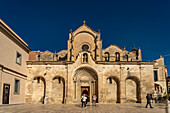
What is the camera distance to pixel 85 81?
2534cm

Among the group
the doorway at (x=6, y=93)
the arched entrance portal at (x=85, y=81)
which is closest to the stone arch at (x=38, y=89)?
the arched entrance portal at (x=85, y=81)

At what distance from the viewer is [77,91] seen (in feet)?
81.8

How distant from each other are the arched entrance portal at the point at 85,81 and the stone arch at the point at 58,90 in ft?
6.44

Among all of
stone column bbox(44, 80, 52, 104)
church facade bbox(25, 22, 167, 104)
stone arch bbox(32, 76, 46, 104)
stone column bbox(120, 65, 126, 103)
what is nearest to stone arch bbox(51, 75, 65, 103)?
church facade bbox(25, 22, 167, 104)

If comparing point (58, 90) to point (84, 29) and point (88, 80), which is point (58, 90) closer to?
point (88, 80)

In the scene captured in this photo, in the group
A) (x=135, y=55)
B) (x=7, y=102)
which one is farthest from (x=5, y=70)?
(x=135, y=55)

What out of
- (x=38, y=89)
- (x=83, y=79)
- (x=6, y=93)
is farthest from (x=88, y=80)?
(x=6, y=93)

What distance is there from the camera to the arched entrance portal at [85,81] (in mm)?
24870

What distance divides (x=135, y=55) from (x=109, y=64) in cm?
1675

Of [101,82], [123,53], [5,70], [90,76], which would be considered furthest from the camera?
[123,53]

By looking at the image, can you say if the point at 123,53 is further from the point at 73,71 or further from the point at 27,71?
the point at 27,71

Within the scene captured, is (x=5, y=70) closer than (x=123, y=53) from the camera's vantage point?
Yes

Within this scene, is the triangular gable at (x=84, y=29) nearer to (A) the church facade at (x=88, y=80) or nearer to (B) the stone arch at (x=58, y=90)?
(A) the church facade at (x=88, y=80)

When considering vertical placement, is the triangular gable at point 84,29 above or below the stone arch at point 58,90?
above
